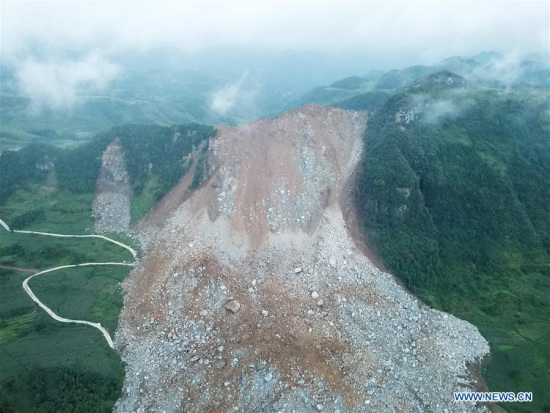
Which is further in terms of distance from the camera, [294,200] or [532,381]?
[294,200]

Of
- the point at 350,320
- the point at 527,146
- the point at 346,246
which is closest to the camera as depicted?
the point at 350,320

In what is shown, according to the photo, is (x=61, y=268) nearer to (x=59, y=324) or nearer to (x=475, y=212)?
(x=59, y=324)

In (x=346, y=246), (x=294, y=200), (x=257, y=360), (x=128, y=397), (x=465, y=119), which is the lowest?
(x=128, y=397)

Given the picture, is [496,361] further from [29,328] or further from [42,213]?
[42,213]

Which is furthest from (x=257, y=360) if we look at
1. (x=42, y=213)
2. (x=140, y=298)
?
(x=42, y=213)

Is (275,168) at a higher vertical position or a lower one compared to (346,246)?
higher

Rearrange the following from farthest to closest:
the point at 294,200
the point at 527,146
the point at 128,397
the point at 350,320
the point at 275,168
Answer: the point at 527,146 → the point at 275,168 → the point at 294,200 → the point at 350,320 → the point at 128,397

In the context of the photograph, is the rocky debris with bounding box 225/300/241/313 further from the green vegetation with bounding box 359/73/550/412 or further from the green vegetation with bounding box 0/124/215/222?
the green vegetation with bounding box 0/124/215/222
